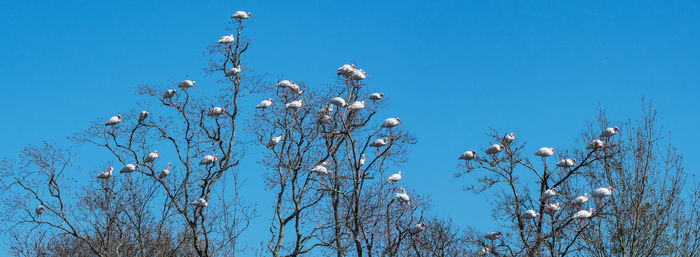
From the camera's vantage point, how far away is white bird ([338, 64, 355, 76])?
15.4 meters

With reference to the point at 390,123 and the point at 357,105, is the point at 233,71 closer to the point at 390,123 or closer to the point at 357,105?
the point at 357,105

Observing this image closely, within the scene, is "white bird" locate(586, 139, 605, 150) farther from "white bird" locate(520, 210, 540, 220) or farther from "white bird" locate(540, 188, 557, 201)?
"white bird" locate(520, 210, 540, 220)

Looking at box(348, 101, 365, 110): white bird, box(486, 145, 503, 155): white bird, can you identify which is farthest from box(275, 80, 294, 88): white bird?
box(486, 145, 503, 155): white bird

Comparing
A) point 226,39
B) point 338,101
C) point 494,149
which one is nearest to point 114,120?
point 226,39

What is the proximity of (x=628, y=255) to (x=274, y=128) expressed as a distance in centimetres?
751

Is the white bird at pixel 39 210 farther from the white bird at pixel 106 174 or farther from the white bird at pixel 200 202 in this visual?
the white bird at pixel 200 202

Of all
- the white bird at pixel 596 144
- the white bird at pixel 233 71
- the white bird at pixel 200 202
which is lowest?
the white bird at pixel 200 202

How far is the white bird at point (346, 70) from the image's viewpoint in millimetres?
15406

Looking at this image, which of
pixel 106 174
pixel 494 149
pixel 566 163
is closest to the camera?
pixel 566 163

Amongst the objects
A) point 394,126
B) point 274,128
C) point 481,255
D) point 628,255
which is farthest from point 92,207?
point 628,255

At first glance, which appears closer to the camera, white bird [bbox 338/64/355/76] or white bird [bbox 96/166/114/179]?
white bird [bbox 338/64/355/76]

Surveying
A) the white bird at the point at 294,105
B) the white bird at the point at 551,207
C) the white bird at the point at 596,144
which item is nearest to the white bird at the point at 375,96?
the white bird at the point at 294,105

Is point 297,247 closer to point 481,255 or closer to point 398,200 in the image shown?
point 398,200

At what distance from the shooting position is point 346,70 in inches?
607
